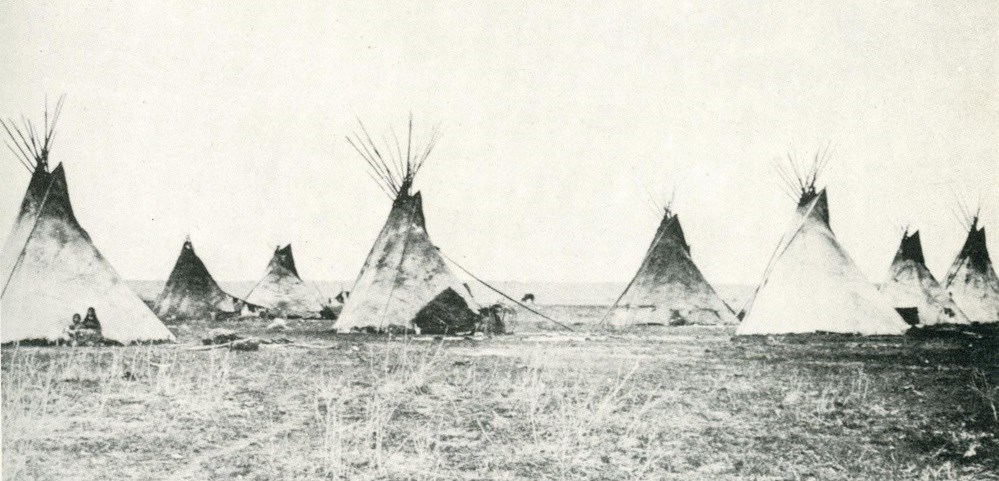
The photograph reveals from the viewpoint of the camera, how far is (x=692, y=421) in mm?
5520

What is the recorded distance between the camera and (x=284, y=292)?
20359 millimetres

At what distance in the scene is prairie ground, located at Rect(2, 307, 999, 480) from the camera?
4.33 meters

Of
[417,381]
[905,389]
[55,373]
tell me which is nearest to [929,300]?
[905,389]

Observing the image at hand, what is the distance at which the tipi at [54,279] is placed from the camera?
888 centimetres

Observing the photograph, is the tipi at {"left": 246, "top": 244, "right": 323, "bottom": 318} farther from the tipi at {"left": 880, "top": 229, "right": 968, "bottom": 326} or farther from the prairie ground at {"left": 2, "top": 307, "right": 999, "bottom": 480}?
the tipi at {"left": 880, "top": 229, "right": 968, "bottom": 326}

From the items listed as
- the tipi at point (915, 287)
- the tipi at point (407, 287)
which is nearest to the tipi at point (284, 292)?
the tipi at point (407, 287)

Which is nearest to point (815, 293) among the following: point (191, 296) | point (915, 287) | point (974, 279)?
point (915, 287)

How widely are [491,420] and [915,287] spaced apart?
54.1 ft

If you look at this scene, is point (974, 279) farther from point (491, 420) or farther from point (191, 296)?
point (191, 296)

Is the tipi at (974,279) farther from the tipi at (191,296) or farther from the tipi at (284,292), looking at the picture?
the tipi at (191,296)

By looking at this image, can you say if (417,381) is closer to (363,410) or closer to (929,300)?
(363,410)

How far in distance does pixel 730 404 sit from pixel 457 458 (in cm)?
268

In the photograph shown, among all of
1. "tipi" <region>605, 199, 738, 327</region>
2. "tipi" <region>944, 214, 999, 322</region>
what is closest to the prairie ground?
"tipi" <region>605, 199, 738, 327</region>

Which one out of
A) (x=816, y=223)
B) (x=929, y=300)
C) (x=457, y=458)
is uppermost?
(x=816, y=223)
